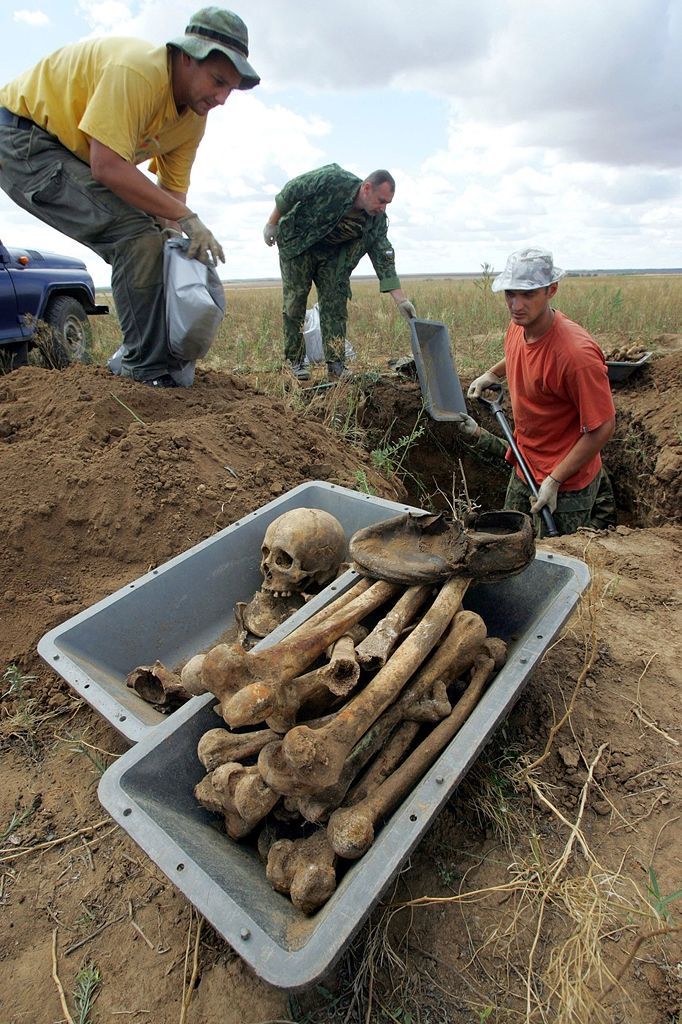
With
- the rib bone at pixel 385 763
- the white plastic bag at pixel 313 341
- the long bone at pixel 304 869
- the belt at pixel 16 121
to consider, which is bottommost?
the long bone at pixel 304 869

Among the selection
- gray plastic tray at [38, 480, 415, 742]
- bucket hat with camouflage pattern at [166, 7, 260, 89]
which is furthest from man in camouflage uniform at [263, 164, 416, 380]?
gray plastic tray at [38, 480, 415, 742]

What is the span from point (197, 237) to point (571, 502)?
9.44 feet

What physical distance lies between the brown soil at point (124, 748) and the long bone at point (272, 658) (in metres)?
0.63

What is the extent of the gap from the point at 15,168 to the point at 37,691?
3.08 metres

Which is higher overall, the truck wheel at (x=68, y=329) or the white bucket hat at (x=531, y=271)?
the white bucket hat at (x=531, y=271)

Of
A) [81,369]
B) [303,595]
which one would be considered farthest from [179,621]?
[81,369]

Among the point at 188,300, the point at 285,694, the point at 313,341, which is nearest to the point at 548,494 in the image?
the point at 188,300

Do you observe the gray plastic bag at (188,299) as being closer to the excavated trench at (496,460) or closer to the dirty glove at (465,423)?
the excavated trench at (496,460)

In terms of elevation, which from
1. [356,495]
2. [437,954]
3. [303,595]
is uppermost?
[356,495]

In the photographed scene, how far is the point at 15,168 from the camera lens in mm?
3438

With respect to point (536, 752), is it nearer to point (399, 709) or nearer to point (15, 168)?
point (399, 709)

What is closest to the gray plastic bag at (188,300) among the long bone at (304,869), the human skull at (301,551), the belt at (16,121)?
the belt at (16,121)

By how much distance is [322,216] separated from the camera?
5652 mm

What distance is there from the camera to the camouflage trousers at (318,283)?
5.98 metres
